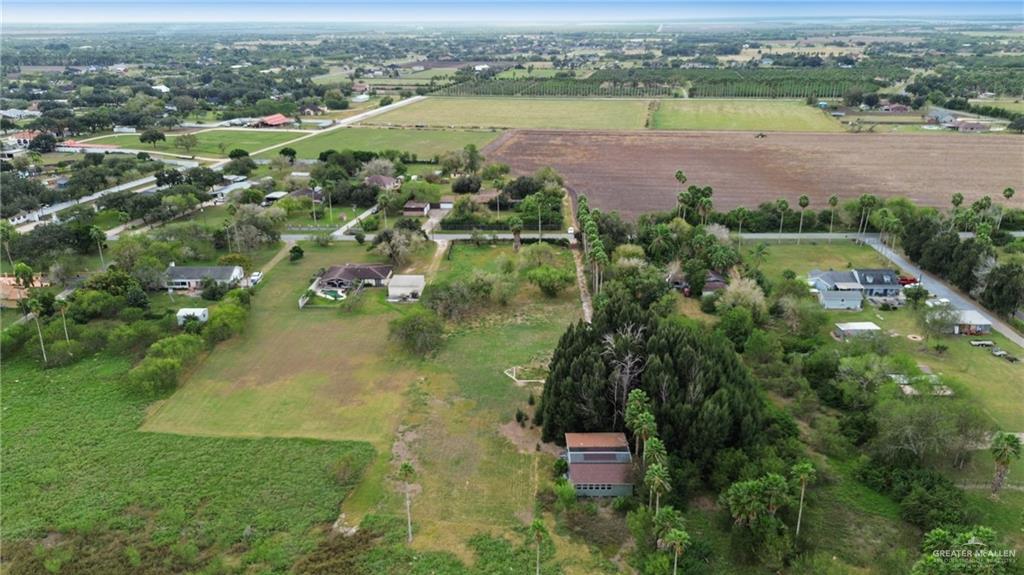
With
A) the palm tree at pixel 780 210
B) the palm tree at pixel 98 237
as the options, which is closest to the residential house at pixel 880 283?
the palm tree at pixel 780 210

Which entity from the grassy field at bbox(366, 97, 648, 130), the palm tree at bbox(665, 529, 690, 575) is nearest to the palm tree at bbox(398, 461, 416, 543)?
the palm tree at bbox(665, 529, 690, 575)

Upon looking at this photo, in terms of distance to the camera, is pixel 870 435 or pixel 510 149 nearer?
pixel 870 435

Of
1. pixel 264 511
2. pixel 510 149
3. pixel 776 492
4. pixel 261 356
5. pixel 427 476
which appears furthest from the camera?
pixel 510 149

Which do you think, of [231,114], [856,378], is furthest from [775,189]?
[231,114]

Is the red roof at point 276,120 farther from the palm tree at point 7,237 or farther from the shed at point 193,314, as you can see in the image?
the shed at point 193,314

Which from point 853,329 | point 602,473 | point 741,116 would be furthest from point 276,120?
point 602,473

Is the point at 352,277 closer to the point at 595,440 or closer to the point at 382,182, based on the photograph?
the point at 382,182

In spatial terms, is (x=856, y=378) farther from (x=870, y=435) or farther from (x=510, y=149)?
(x=510, y=149)
